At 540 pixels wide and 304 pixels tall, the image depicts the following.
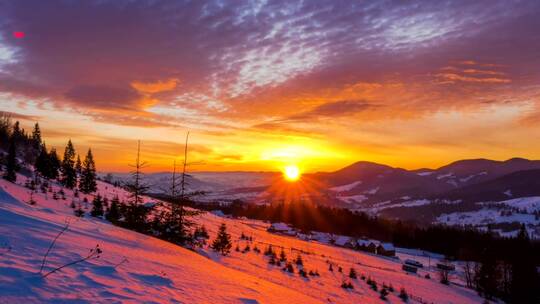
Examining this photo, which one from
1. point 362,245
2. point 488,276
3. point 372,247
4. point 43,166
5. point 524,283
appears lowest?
point 372,247

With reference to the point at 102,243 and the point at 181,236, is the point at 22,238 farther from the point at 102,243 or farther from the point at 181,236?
the point at 181,236

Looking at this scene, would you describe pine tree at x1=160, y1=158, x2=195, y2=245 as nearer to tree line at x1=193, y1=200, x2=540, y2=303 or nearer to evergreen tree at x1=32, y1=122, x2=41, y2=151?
tree line at x1=193, y1=200, x2=540, y2=303

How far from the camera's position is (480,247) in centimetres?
9350

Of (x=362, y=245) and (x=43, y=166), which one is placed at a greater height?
(x=43, y=166)

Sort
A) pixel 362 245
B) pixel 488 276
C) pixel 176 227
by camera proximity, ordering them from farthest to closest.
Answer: pixel 362 245 → pixel 488 276 → pixel 176 227

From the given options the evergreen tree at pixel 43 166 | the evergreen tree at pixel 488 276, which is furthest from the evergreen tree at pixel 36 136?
the evergreen tree at pixel 488 276

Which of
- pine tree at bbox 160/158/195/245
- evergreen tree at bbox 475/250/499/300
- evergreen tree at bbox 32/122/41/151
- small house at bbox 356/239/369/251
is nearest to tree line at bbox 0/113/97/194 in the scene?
evergreen tree at bbox 32/122/41/151

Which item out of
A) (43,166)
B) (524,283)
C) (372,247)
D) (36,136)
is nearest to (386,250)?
(372,247)

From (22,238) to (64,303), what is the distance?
121 inches

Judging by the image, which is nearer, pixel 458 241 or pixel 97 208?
pixel 97 208

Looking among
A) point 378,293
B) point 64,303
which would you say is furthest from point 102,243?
point 378,293

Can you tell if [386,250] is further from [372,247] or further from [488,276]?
[488,276]

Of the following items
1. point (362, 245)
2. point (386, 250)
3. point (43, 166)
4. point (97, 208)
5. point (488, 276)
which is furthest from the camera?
point (362, 245)

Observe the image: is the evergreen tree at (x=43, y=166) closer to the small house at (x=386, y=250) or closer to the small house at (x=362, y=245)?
the small house at (x=362, y=245)
